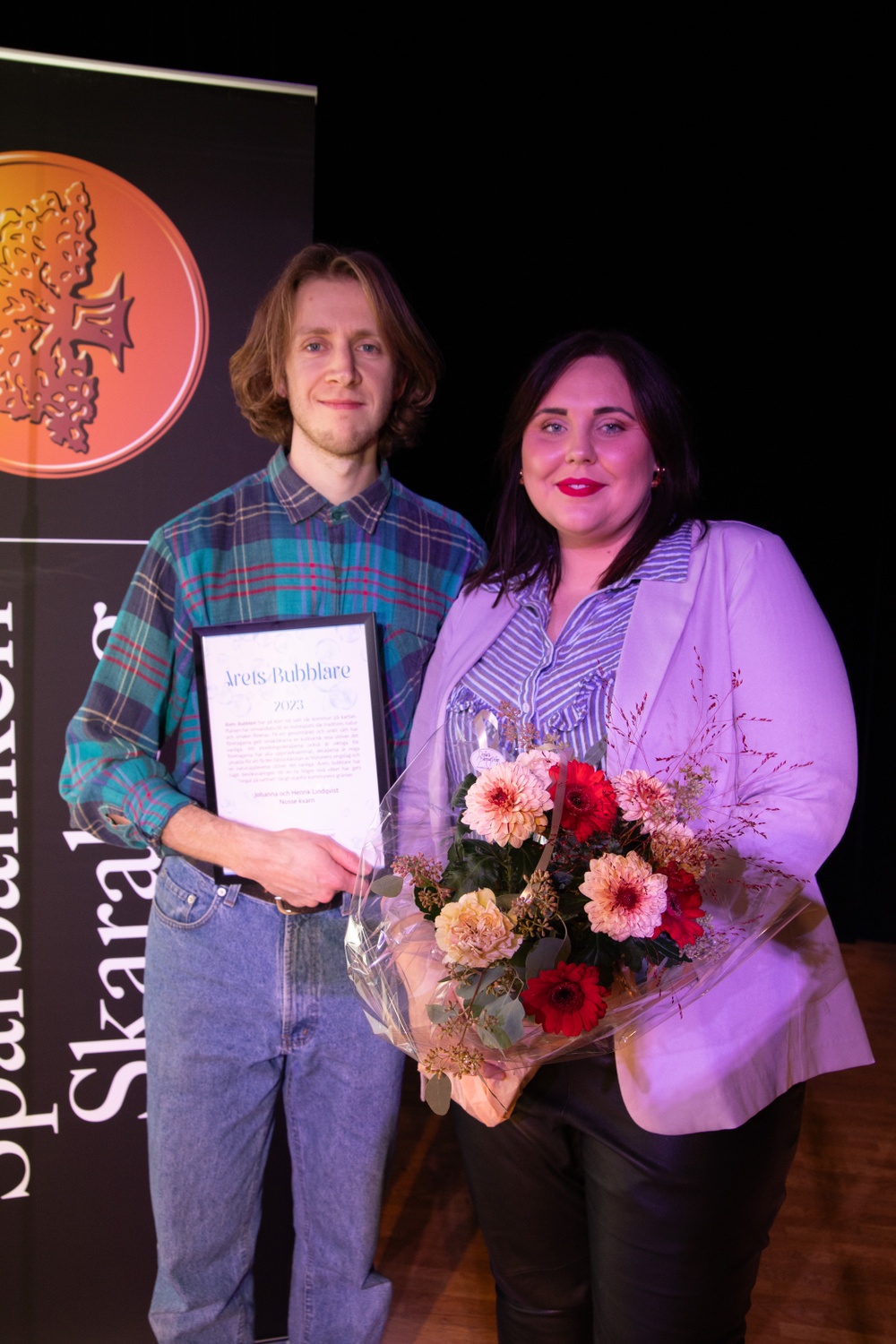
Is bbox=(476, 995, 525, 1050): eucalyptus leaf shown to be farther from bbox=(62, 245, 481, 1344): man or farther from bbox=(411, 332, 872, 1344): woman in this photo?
bbox=(62, 245, 481, 1344): man

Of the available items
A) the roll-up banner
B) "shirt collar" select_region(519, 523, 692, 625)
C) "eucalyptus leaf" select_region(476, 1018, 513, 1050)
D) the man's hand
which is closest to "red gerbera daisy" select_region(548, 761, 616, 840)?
"eucalyptus leaf" select_region(476, 1018, 513, 1050)

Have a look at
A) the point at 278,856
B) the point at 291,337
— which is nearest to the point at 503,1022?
the point at 278,856

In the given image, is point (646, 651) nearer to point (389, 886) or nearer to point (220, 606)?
point (389, 886)

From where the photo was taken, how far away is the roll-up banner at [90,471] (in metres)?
1.88

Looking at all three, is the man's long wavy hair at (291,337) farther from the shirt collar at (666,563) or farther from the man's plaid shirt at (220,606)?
the shirt collar at (666,563)

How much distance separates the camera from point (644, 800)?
3.62 feet

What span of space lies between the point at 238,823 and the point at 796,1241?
2230 mm

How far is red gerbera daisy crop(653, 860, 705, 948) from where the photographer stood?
3.50 ft

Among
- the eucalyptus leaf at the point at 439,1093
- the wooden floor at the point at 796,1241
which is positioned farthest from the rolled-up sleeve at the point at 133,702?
the wooden floor at the point at 796,1241

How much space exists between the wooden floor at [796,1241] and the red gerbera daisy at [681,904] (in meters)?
1.82

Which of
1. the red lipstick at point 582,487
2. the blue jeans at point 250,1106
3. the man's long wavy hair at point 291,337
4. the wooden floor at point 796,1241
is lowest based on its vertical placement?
the wooden floor at point 796,1241

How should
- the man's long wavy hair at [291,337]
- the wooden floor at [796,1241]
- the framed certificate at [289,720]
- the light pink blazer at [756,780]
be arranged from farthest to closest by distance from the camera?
the wooden floor at [796,1241], the man's long wavy hair at [291,337], the framed certificate at [289,720], the light pink blazer at [756,780]

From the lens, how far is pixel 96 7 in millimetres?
2203

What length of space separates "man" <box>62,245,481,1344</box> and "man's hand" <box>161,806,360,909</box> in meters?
0.02
